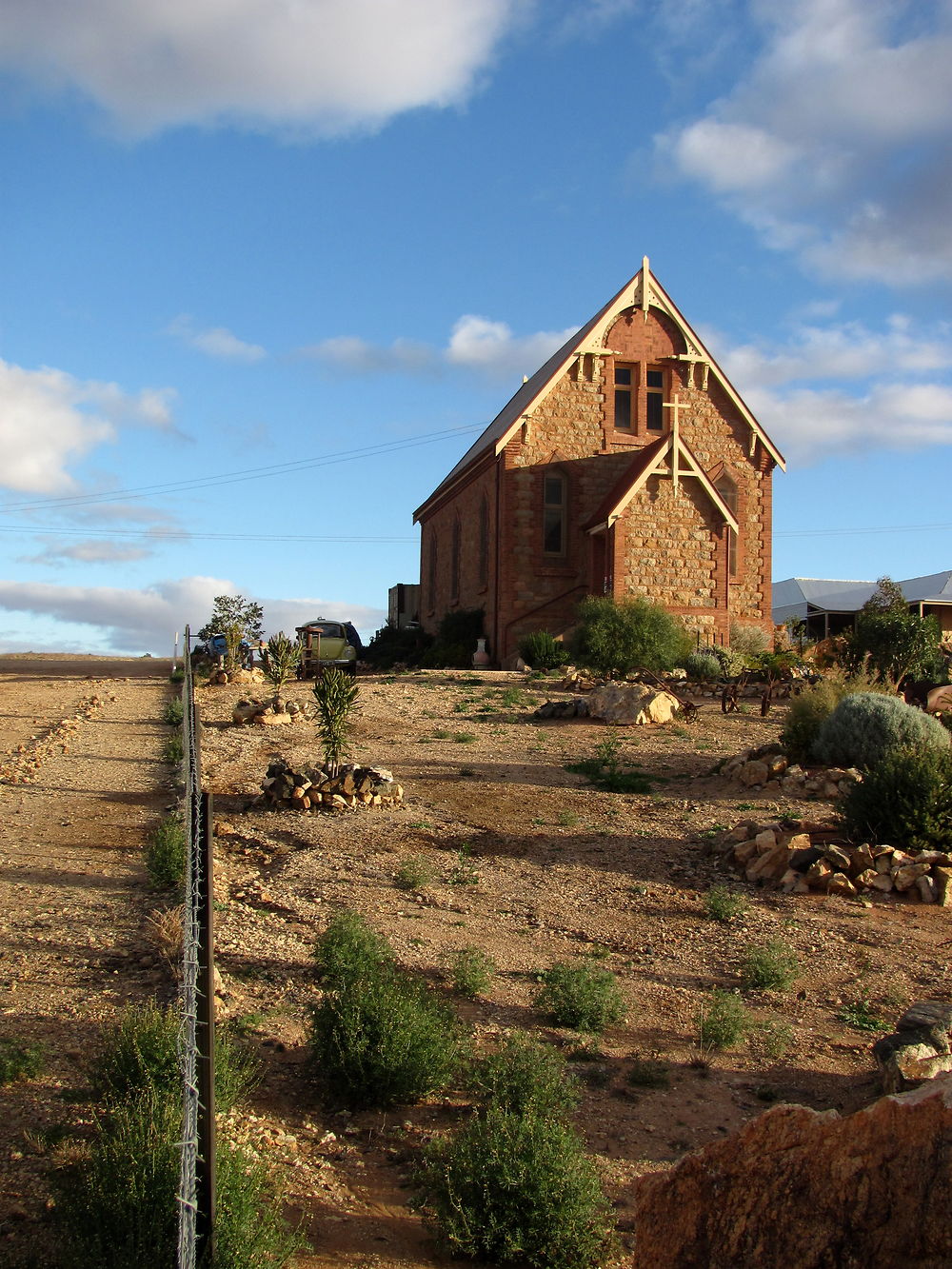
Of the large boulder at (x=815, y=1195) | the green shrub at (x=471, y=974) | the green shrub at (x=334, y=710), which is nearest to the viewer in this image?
the large boulder at (x=815, y=1195)

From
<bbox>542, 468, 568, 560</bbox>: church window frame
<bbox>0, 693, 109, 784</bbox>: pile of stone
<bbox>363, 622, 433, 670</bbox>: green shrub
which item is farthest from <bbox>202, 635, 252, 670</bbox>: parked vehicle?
<bbox>542, 468, 568, 560</bbox>: church window frame

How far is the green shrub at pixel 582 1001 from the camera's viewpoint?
713 cm

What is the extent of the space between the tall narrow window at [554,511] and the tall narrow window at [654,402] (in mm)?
3666

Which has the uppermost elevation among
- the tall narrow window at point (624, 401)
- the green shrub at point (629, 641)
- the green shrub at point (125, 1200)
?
the tall narrow window at point (624, 401)

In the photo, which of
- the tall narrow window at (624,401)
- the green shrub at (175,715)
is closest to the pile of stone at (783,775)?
the green shrub at (175,715)

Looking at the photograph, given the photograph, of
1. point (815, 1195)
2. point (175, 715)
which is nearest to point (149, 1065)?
point (815, 1195)

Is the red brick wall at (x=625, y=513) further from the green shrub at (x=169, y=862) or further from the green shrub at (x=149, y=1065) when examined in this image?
the green shrub at (x=149, y=1065)

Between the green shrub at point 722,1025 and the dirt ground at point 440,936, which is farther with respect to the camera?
the green shrub at point 722,1025

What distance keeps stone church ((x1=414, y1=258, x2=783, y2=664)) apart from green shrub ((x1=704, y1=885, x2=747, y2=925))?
19873 mm

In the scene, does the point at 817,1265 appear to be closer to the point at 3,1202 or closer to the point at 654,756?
the point at 3,1202

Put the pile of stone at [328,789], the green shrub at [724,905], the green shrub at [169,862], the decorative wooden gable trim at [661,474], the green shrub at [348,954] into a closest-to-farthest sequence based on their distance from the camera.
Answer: the green shrub at [348,954] < the green shrub at [724,905] < the green shrub at [169,862] < the pile of stone at [328,789] < the decorative wooden gable trim at [661,474]

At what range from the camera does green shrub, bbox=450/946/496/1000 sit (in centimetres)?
758

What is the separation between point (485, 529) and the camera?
110 ft

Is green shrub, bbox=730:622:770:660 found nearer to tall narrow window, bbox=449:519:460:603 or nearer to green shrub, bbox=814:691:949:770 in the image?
tall narrow window, bbox=449:519:460:603
